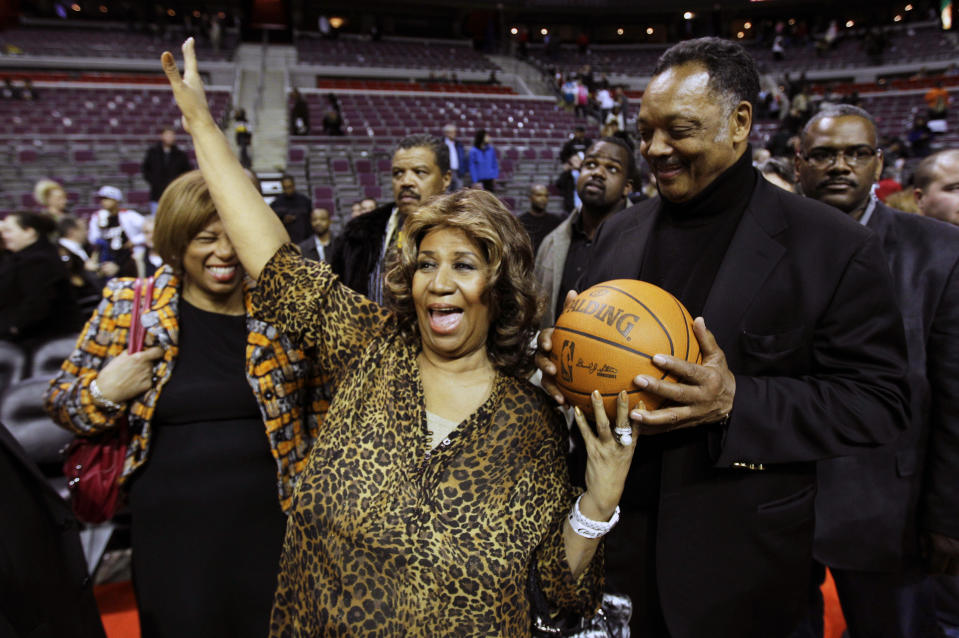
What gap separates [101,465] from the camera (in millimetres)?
1671

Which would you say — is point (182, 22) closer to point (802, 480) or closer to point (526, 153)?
point (526, 153)

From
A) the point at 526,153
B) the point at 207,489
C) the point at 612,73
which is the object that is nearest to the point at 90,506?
the point at 207,489

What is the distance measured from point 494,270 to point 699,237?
56cm

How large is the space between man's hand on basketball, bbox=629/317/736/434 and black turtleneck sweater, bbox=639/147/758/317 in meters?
0.25

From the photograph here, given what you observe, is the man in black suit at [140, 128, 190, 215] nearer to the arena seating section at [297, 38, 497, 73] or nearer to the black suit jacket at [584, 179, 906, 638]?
the black suit jacket at [584, 179, 906, 638]

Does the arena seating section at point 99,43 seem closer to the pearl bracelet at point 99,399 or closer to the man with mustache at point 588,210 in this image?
the man with mustache at point 588,210

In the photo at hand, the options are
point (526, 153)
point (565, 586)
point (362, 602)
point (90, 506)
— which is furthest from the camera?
point (526, 153)

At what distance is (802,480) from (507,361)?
777mm

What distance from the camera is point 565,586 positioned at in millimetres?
→ 1298

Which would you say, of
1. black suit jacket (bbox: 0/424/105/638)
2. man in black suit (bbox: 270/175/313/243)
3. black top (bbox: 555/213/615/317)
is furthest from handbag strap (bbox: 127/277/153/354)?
Answer: man in black suit (bbox: 270/175/313/243)

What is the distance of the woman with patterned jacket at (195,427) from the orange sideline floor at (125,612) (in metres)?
1.12

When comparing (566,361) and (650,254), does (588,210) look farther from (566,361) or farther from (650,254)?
(566,361)

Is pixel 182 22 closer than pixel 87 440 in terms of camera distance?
No

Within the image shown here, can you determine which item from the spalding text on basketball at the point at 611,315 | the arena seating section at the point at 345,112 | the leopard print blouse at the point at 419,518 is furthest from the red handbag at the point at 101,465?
the arena seating section at the point at 345,112
